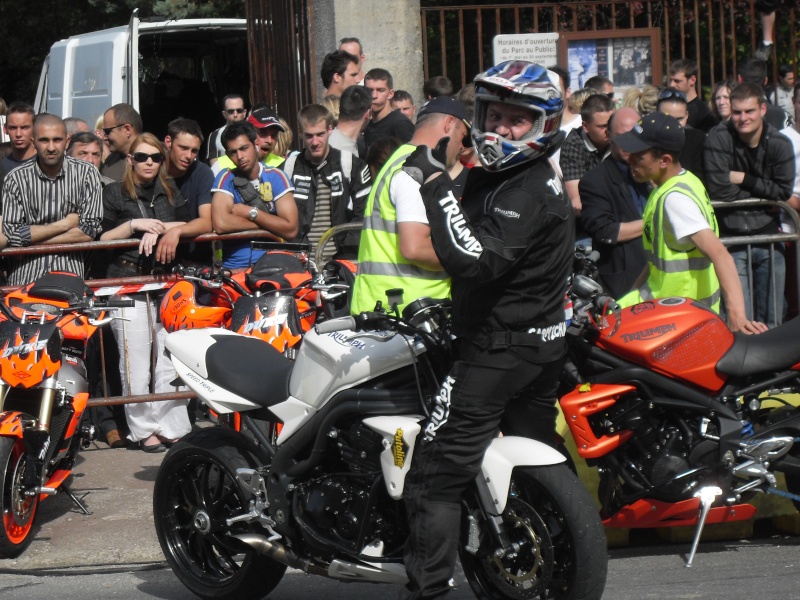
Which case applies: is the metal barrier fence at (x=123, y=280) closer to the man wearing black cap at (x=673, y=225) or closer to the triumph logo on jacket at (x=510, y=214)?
the man wearing black cap at (x=673, y=225)

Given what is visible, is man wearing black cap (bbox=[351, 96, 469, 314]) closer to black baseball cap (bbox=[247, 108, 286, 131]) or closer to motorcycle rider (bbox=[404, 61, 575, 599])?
motorcycle rider (bbox=[404, 61, 575, 599])

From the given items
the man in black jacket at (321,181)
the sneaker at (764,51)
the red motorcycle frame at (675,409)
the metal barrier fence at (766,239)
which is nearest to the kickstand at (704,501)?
the red motorcycle frame at (675,409)

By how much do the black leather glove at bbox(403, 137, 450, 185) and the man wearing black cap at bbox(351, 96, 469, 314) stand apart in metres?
1.53

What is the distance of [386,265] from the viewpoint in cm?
595

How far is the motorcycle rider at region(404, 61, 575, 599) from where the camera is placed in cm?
430

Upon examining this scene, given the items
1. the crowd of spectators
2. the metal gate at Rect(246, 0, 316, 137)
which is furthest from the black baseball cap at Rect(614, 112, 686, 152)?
the metal gate at Rect(246, 0, 316, 137)

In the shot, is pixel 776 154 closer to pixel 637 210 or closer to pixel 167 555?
pixel 637 210

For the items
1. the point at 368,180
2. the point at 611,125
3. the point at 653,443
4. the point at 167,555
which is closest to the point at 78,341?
the point at 167,555

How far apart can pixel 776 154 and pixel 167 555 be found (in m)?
5.25

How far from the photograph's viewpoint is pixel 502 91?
4312 mm

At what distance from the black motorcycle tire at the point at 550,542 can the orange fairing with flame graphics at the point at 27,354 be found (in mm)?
2762

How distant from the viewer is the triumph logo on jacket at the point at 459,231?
4.16 meters

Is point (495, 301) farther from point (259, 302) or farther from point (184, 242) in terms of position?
point (184, 242)

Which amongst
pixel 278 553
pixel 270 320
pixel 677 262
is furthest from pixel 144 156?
pixel 278 553
